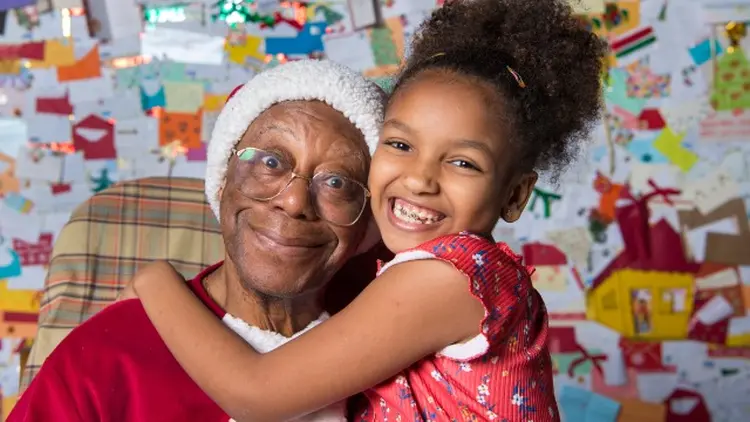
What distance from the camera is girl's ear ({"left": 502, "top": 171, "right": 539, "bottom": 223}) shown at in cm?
161

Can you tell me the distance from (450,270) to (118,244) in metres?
1.33

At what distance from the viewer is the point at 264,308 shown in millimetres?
1793

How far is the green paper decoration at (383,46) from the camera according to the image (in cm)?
353

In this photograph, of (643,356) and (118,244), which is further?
(643,356)

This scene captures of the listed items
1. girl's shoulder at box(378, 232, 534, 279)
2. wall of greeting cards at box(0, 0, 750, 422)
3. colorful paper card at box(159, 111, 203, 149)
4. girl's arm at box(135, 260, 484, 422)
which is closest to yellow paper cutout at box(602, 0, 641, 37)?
wall of greeting cards at box(0, 0, 750, 422)

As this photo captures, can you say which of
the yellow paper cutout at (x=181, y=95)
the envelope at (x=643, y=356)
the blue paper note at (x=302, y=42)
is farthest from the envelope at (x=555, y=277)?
the yellow paper cutout at (x=181, y=95)

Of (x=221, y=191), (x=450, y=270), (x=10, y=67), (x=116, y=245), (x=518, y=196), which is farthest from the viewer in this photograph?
(x=10, y=67)

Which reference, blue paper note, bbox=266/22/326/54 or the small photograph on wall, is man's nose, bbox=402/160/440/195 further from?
the small photograph on wall

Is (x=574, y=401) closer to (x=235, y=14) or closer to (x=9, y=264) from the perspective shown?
(x=235, y=14)

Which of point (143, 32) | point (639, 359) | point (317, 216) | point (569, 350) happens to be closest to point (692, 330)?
point (639, 359)

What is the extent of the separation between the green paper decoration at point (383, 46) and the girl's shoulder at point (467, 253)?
2.15 m

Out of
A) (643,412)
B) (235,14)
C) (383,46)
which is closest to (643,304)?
(643,412)

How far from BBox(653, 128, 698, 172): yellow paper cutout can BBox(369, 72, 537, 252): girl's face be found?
7.15 feet

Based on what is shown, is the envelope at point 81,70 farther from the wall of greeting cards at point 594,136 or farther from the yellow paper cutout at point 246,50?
the yellow paper cutout at point 246,50
